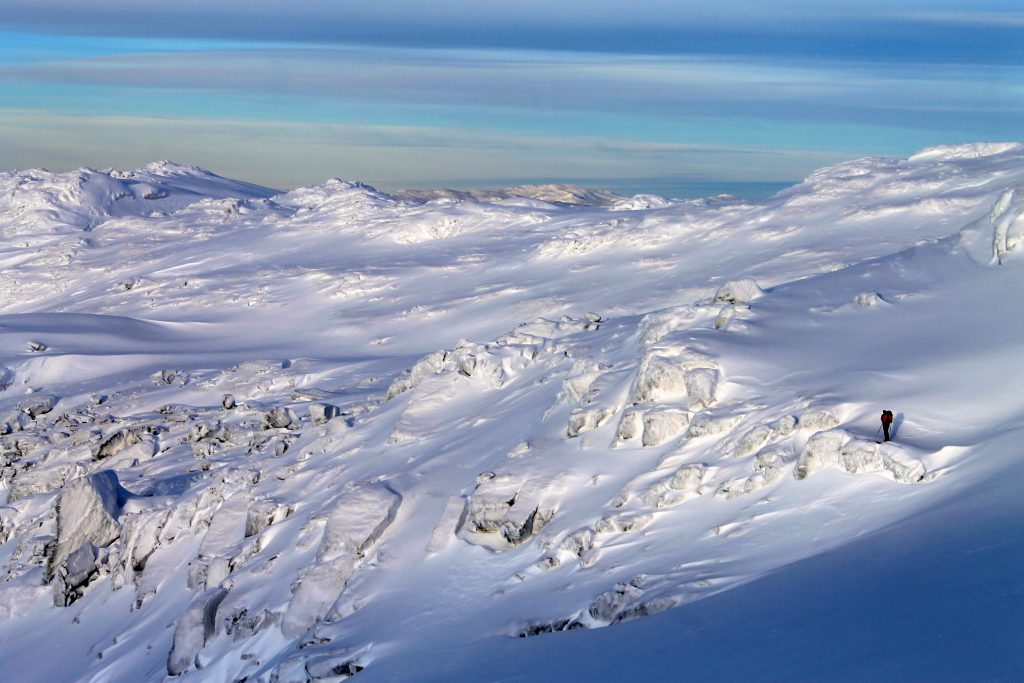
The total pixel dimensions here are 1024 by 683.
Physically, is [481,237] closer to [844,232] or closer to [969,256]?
[844,232]

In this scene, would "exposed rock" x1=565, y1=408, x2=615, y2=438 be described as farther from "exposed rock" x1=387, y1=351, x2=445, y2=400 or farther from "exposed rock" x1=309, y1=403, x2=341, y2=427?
"exposed rock" x1=309, y1=403, x2=341, y2=427

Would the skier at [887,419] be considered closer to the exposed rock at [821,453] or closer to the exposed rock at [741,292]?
the exposed rock at [821,453]

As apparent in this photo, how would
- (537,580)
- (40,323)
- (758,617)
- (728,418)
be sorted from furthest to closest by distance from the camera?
(40,323), (728,418), (537,580), (758,617)

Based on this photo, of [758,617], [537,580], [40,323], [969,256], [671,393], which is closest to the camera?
[758,617]

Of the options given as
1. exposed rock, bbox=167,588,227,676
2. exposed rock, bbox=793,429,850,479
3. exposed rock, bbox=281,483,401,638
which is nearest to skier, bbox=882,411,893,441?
exposed rock, bbox=793,429,850,479

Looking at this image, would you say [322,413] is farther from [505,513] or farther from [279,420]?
[505,513]

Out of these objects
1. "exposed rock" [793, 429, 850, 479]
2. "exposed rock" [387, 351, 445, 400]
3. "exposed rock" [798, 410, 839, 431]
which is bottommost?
"exposed rock" [387, 351, 445, 400]

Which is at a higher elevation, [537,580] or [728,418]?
[728,418]

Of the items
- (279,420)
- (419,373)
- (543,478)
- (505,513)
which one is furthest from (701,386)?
(279,420)

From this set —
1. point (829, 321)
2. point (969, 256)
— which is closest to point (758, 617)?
point (829, 321)
